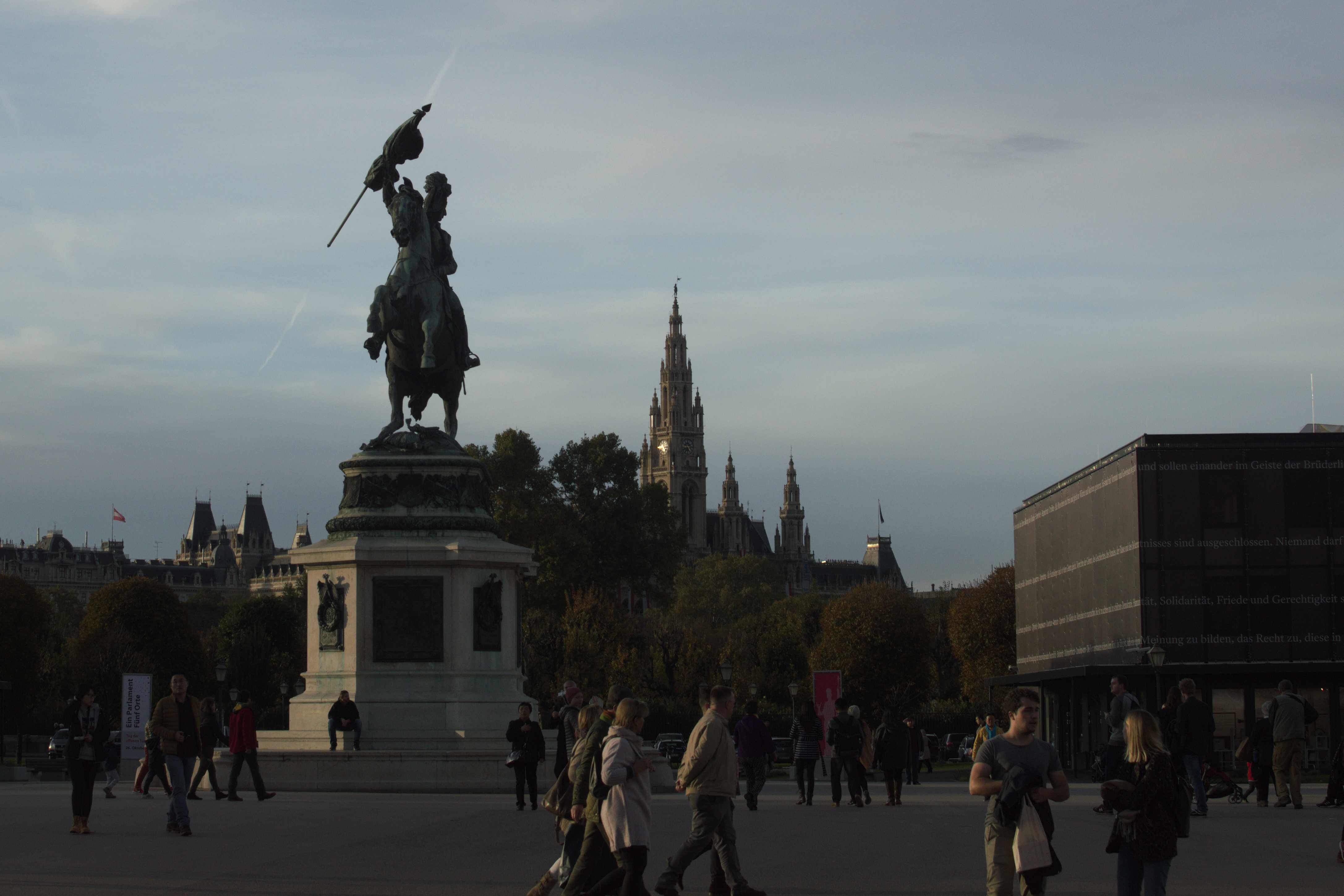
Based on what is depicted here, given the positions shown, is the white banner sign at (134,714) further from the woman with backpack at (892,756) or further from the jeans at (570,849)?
the jeans at (570,849)

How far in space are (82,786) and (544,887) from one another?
8717 mm

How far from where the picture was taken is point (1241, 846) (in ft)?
64.6

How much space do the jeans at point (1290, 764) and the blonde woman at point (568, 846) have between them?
47.8 feet

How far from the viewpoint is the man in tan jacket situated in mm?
14414

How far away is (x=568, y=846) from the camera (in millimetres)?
14141

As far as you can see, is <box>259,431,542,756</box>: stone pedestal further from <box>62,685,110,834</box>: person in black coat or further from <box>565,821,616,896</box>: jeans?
<box>565,821,616,896</box>: jeans

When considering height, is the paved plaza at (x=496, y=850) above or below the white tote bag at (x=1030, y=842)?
below

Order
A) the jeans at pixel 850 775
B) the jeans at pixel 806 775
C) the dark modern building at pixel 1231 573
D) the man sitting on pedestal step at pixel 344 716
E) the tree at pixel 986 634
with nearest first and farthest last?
the jeans at pixel 850 775 → the jeans at pixel 806 775 → the man sitting on pedestal step at pixel 344 716 → the dark modern building at pixel 1231 573 → the tree at pixel 986 634

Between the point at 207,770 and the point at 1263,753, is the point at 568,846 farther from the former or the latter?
the point at 1263,753

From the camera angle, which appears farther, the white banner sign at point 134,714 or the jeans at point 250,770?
the white banner sign at point 134,714

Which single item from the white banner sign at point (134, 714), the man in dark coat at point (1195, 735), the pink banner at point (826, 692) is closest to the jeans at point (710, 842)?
the man in dark coat at point (1195, 735)

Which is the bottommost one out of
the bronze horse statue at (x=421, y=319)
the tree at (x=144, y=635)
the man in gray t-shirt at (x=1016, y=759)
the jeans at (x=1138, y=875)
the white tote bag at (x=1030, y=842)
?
the jeans at (x=1138, y=875)

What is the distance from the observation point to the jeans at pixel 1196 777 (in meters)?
24.3

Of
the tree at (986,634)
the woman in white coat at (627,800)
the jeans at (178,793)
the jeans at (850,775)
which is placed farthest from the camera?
the tree at (986,634)
